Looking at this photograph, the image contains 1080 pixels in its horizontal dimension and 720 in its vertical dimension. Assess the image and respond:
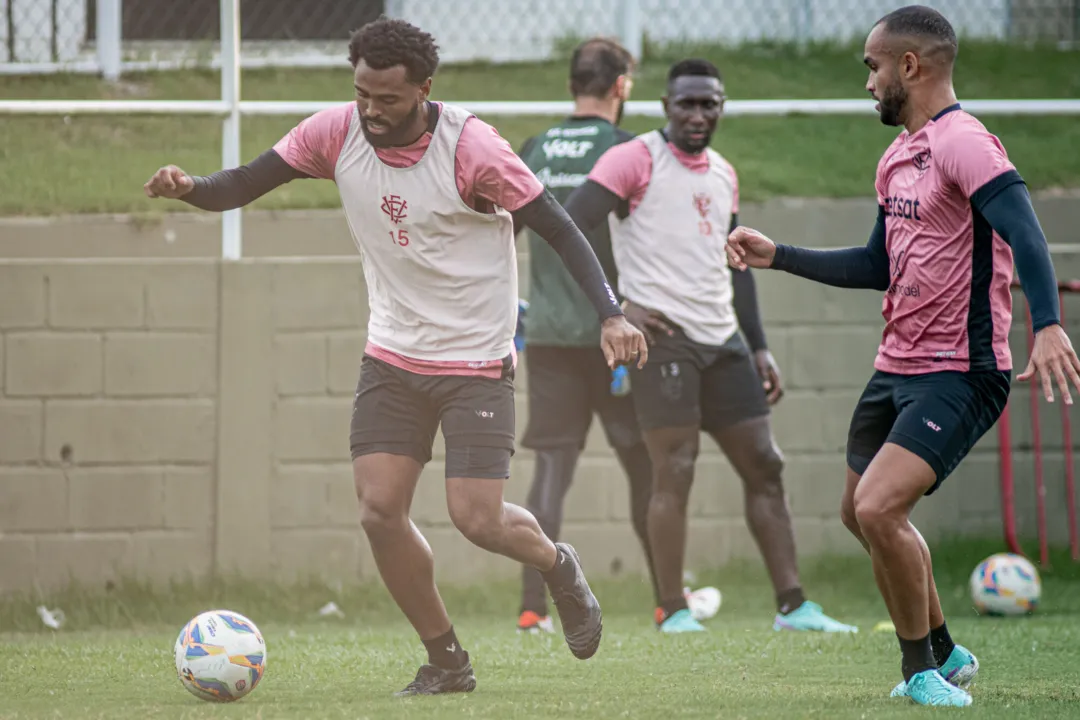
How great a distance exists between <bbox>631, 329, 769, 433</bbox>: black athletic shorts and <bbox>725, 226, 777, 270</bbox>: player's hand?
1829 millimetres

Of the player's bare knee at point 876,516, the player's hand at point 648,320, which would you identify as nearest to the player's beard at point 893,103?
the player's bare knee at point 876,516

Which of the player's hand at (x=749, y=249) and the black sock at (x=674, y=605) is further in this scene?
the black sock at (x=674, y=605)

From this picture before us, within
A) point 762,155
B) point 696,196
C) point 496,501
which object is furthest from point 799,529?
point 496,501

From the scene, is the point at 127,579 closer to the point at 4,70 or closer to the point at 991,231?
the point at 4,70

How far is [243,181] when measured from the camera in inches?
194

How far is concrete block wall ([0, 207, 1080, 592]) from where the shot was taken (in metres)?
7.62

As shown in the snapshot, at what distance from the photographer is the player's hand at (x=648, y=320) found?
261 inches

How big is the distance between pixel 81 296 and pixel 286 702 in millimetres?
3642

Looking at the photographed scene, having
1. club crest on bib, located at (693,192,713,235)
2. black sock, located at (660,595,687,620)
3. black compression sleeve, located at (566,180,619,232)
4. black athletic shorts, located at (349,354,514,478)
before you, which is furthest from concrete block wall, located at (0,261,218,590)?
black athletic shorts, located at (349,354,514,478)

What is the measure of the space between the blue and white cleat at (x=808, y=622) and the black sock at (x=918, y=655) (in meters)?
2.05

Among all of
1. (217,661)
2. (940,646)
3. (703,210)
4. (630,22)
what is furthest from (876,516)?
(630,22)

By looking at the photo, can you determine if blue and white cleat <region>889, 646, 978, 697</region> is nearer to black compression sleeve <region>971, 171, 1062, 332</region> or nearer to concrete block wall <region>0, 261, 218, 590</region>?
black compression sleeve <region>971, 171, 1062, 332</region>

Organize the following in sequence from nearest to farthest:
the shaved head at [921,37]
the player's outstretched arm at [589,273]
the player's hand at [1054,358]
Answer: the player's hand at [1054,358] < the shaved head at [921,37] < the player's outstretched arm at [589,273]

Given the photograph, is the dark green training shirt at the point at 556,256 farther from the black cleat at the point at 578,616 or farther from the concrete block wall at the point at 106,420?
the black cleat at the point at 578,616
